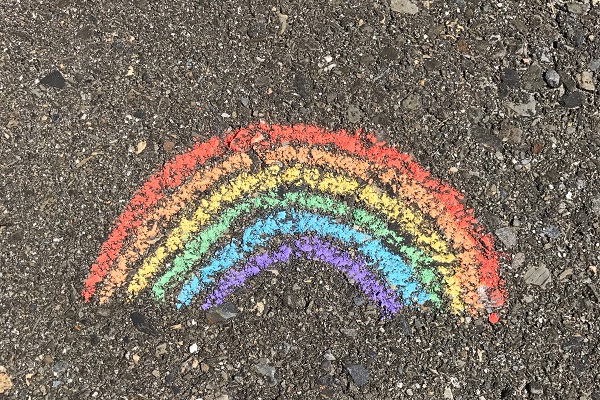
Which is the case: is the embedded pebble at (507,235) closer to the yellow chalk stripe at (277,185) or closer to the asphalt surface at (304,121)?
the asphalt surface at (304,121)

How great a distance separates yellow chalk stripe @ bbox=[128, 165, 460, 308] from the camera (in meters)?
2.45

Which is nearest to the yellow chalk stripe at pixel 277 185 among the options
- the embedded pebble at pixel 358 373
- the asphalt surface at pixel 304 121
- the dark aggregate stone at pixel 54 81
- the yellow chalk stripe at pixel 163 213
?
the yellow chalk stripe at pixel 163 213

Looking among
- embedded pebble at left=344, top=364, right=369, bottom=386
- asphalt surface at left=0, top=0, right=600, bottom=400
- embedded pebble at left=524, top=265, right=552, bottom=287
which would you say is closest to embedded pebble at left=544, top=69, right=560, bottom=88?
asphalt surface at left=0, top=0, right=600, bottom=400

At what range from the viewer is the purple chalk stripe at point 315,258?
2.44m

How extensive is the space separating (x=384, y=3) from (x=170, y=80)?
1.01 m

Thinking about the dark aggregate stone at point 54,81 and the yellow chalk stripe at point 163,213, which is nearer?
the yellow chalk stripe at point 163,213

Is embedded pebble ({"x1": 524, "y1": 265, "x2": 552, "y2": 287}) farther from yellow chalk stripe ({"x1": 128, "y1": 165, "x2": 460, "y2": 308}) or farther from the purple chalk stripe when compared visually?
the purple chalk stripe

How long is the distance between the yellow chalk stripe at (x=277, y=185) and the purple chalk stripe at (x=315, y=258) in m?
0.23

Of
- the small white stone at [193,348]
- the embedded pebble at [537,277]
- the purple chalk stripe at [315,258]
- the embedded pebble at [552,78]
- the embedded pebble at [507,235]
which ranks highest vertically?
the embedded pebble at [552,78]

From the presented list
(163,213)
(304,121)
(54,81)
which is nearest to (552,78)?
(304,121)

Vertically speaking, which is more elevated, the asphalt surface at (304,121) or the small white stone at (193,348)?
the asphalt surface at (304,121)

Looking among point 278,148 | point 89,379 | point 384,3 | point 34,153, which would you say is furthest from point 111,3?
point 89,379

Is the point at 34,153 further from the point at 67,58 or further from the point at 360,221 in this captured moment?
the point at 360,221

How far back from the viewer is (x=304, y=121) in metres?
2.55
